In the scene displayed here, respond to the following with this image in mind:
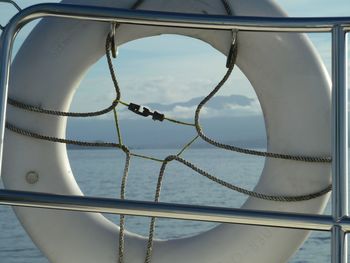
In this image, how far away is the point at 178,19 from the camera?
132 cm

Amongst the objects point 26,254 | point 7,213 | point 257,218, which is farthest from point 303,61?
point 7,213

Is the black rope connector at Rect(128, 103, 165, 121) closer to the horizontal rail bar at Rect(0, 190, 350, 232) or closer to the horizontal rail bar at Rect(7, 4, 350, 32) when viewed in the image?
the horizontal rail bar at Rect(7, 4, 350, 32)

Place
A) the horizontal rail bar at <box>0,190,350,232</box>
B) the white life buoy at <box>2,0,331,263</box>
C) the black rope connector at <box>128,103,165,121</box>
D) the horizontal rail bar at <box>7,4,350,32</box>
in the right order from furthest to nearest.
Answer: the black rope connector at <box>128,103,165,121</box> → the white life buoy at <box>2,0,331,263</box> → the horizontal rail bar at <box>7,4,350,32</box> → the horizontal rail bar at <box>0,190,350,232</box>

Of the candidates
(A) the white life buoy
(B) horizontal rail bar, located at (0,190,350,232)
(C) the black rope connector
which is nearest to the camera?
(B) horizontal rail bar, located at (0,190,350,232)

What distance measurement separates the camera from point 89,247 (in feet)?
6.75

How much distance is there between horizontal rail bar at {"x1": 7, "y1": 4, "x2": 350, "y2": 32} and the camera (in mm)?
1312

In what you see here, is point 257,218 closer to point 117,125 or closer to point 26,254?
point 117,125

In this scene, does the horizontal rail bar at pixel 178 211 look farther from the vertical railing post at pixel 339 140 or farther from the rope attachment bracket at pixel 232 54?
the rope attachment bracket at pixel 232 54

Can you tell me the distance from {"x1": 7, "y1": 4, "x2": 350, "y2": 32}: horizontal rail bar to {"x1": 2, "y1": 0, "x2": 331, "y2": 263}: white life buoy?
26.9 inches

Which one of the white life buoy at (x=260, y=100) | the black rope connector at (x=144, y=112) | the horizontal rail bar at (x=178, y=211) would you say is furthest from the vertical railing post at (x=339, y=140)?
the black rope connector at (x=144, y=112)

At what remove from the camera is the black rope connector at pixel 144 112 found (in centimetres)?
212

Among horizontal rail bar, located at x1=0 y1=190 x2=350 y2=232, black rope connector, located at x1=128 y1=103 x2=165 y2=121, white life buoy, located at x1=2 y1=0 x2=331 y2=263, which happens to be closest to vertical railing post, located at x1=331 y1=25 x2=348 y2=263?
horizontal rail bar, located at x1=0 y1=190 x2=350 y2=232

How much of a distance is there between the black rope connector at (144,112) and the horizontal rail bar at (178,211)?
3.00 ft

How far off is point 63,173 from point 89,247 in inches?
8.4
